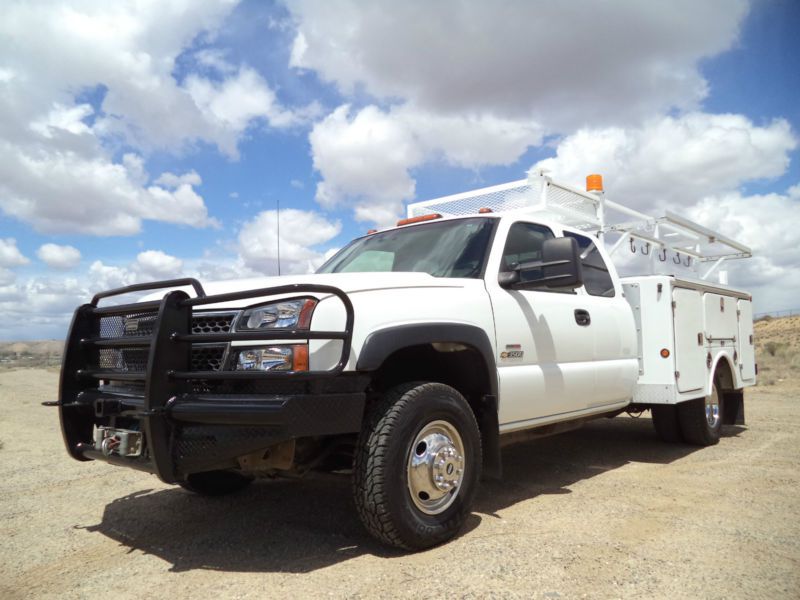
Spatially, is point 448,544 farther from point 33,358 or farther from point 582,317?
point 33,358

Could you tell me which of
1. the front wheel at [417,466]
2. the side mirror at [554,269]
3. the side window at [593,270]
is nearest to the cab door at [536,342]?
the side mirror at [554,269]

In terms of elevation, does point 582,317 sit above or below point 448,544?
above

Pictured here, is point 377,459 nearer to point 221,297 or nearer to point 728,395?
point 221,297

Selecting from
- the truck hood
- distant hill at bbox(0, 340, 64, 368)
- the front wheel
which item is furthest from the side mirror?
distant hill at bbox(0, 340, 64, 368)

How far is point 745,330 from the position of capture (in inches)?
293

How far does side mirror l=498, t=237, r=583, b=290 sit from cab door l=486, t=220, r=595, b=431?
11 cm

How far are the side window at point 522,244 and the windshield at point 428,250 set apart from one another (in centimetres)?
18

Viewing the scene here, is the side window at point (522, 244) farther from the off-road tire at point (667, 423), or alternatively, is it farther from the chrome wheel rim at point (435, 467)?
the off-road tire at point (667, 423)

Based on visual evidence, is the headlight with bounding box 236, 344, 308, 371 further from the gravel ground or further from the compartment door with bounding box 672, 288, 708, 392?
the compartment door with bounding box 672, 288, 708, 392

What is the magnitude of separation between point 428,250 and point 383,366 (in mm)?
1081

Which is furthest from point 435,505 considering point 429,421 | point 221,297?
point 221,297

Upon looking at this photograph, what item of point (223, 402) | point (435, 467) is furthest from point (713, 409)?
point (223, 402)

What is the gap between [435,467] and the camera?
11.2 feet

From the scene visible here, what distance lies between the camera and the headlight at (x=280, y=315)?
118 inches
